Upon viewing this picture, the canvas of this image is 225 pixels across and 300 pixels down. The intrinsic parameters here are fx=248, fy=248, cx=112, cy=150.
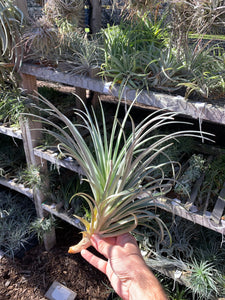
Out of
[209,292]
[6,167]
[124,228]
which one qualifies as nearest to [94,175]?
[124,228]

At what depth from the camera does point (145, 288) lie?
31.2 inches

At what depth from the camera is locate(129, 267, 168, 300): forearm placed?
782 millimetres

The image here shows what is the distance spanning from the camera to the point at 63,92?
216 cm

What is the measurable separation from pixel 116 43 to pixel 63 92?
1136 mm

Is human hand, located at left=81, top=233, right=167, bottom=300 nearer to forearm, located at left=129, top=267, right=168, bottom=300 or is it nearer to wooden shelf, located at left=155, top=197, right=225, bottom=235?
forearm, located at left=129, top=267, right=168, bottom=300

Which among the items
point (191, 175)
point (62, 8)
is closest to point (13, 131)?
point (62, 8)

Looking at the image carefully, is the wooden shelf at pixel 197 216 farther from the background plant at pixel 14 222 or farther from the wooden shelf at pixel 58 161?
the background plant at pixel 14 222

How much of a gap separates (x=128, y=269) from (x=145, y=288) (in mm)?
80

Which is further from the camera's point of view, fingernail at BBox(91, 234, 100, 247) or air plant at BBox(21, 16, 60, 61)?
air plant at BBox(21, 16, 60, 61)

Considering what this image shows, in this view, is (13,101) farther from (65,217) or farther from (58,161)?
(65,217)

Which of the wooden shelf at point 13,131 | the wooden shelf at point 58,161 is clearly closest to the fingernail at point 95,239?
the wooden shelf at point 58,161

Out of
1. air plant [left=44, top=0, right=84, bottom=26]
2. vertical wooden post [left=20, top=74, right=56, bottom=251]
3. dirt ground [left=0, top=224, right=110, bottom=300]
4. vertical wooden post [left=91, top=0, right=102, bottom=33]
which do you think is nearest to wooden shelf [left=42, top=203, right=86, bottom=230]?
vertical wooden post [left=20, top=74, right=56, bottom=251]

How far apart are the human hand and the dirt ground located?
99 centimetres

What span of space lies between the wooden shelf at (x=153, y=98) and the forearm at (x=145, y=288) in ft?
1.90
